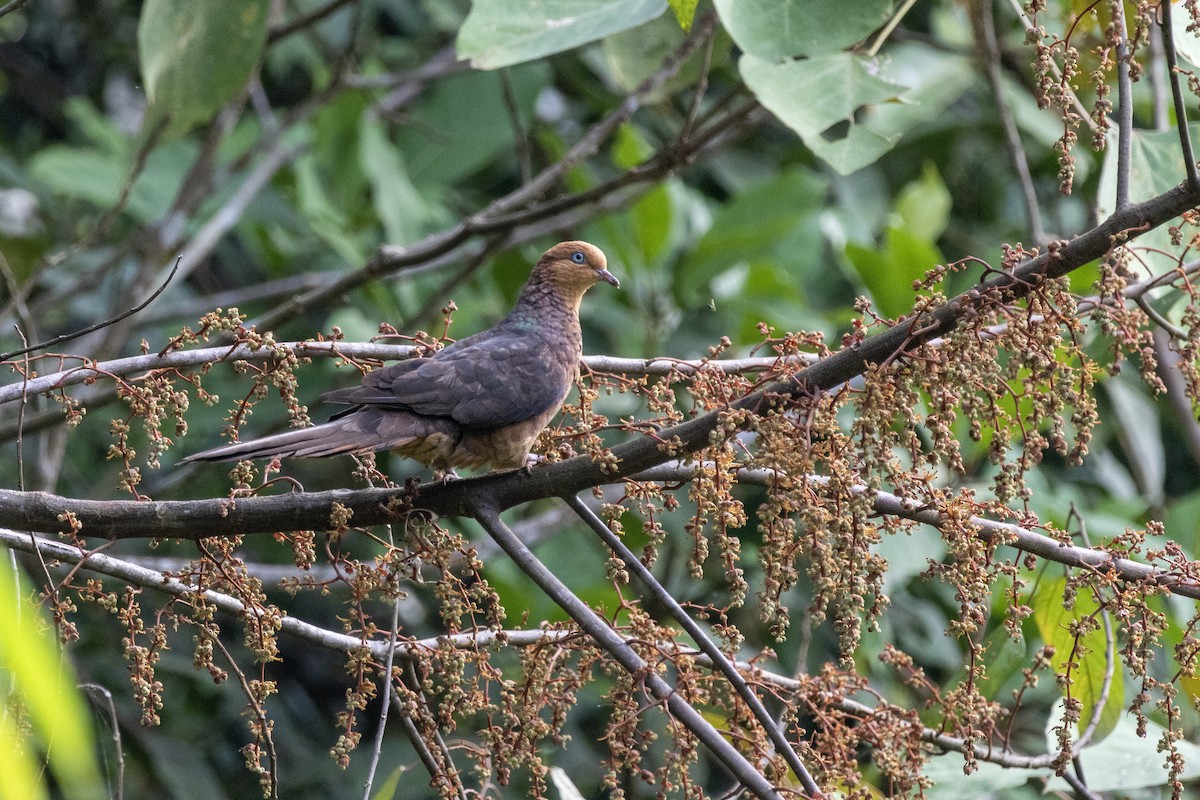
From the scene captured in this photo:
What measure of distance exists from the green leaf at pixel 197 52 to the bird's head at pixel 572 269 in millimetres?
985

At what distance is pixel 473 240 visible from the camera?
5.38 metres

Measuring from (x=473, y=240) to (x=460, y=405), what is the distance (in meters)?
2.57

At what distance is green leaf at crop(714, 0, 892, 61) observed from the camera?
260cm

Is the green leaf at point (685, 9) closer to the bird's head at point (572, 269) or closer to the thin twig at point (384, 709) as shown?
the thin twig at point (384, 709)

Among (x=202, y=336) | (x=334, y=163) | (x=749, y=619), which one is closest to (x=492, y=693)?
(x=749, y=619)

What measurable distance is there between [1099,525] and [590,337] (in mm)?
2083

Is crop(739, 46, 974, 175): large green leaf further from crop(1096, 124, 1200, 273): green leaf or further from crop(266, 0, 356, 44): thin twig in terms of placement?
crop(266, 0, 356, 44): thin twig

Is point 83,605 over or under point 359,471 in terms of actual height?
over

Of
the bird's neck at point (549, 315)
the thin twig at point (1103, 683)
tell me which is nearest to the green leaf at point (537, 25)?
the bird's neck at point (549, 315)

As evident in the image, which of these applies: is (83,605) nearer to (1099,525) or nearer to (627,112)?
(627,112)

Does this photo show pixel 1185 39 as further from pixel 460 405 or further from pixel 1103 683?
pixel 460 405

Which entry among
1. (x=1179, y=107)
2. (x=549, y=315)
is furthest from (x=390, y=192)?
(x=1179, y=107)

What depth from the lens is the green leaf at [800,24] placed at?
2602mm

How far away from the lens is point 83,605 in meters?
5.24
